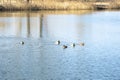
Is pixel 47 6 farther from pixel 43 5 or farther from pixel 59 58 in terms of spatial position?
pixel 59 58

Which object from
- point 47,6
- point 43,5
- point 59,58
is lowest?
point 59,58

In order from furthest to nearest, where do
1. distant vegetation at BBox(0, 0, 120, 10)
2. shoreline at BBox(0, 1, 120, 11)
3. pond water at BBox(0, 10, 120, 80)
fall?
1. distant vegetation at BBox(0, 0, 120, 10)
2. shoreline at BBox(0, 1, 120, 11)
3. pond water at BBox(0, 10, 120, 80)

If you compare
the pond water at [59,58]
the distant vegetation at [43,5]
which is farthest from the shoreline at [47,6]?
the pond water at [59,58]

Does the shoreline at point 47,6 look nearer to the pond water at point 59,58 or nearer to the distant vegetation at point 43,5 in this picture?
the distant vegetation at point 43,5

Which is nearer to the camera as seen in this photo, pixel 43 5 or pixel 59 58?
pixel 59 58

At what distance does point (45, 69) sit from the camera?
55.8 feet

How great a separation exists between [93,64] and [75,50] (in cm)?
445

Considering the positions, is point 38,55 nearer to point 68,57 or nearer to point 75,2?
point 68,57

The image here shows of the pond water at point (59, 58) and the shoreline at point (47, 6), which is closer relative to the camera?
the pond water at point (59, 58)

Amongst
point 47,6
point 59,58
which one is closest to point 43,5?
point 47,6

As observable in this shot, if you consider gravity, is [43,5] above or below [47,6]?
above

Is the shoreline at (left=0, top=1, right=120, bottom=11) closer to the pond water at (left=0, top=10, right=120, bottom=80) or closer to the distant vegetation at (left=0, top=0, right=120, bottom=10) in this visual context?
the distant vegetation at (left=0, top=0, right=120, bottom=10)

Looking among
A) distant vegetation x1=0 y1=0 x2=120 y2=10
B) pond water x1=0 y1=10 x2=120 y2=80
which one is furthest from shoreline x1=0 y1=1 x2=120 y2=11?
pond water x1=0 y1=10 x2=120 y2=80

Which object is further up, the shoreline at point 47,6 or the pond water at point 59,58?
the shoreline at point 47,6
